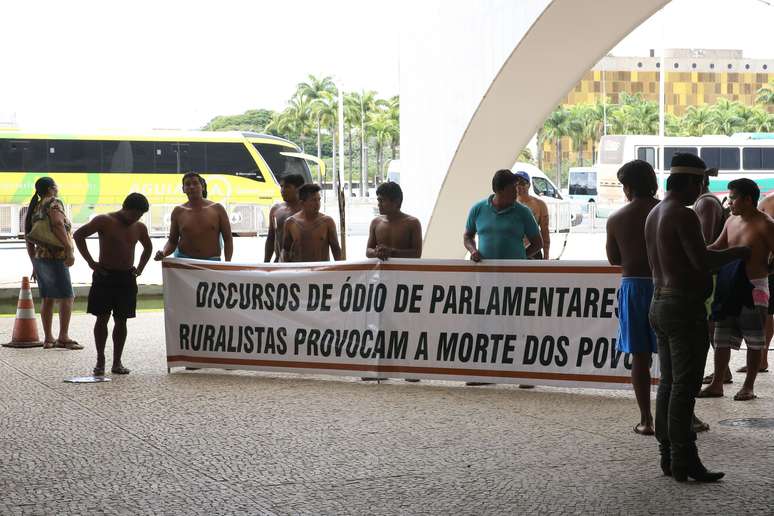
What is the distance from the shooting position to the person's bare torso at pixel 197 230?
34.5ft

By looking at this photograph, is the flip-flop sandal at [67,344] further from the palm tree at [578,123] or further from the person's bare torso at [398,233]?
the palm tree at [578,123]

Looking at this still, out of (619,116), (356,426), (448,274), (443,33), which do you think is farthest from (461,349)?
(619,116)

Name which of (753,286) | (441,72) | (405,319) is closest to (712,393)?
(753,286)

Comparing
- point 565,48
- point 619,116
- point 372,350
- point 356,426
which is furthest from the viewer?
point 619,116

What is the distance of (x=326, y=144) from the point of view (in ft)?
412

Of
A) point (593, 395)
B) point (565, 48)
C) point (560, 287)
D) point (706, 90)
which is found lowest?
point (593, 395)

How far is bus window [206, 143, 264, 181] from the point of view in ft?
140

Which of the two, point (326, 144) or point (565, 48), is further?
point (326, 144)

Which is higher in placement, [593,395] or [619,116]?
[619,116]

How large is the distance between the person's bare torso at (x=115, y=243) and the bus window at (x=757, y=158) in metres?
42.7

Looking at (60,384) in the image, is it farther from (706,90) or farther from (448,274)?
(706,90)

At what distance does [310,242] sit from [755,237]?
12.8 ft

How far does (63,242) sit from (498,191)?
520 cm

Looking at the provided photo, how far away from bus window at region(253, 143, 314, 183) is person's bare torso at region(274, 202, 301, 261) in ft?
104
